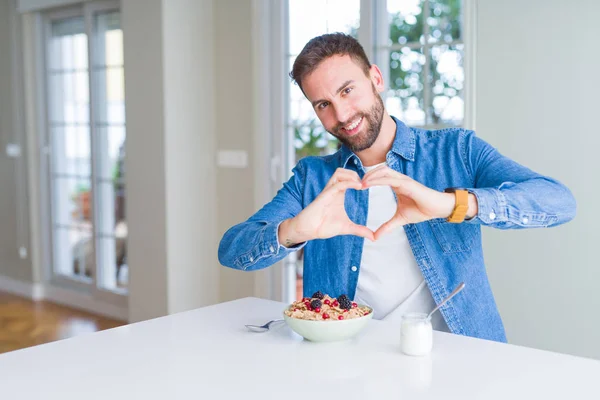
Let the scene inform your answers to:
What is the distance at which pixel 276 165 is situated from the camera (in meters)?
4.29

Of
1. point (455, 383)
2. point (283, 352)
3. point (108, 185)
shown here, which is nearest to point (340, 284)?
point (283, 352)

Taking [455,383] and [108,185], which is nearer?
[455,383]

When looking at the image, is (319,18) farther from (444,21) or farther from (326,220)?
(326,220)

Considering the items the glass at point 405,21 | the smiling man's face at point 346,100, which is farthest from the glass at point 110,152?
the smiling man's face at point 346,100

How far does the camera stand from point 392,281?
6.53 ft

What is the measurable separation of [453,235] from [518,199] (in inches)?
13.1

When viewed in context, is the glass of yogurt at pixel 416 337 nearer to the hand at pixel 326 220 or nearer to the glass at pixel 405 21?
the hand at pixel 326 220

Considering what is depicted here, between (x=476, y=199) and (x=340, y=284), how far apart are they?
1.88 feet

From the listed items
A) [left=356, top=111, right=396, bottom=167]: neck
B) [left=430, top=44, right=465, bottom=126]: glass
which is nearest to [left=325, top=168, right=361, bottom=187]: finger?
[left=356, top=111, right=396, bottom=167]: neck

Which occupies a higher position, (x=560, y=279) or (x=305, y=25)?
(x=305, y=25)

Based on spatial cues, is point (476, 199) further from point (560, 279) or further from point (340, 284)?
point (560, 279)

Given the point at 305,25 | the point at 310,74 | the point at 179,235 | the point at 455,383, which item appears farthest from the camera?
the point at 179,235

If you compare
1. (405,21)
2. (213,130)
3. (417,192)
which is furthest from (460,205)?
(213,130)

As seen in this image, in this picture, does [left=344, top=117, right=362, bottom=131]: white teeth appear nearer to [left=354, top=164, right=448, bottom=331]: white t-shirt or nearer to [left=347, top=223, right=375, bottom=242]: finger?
[left=354, top=164, right=448, bottom=331]: white t-shirt
